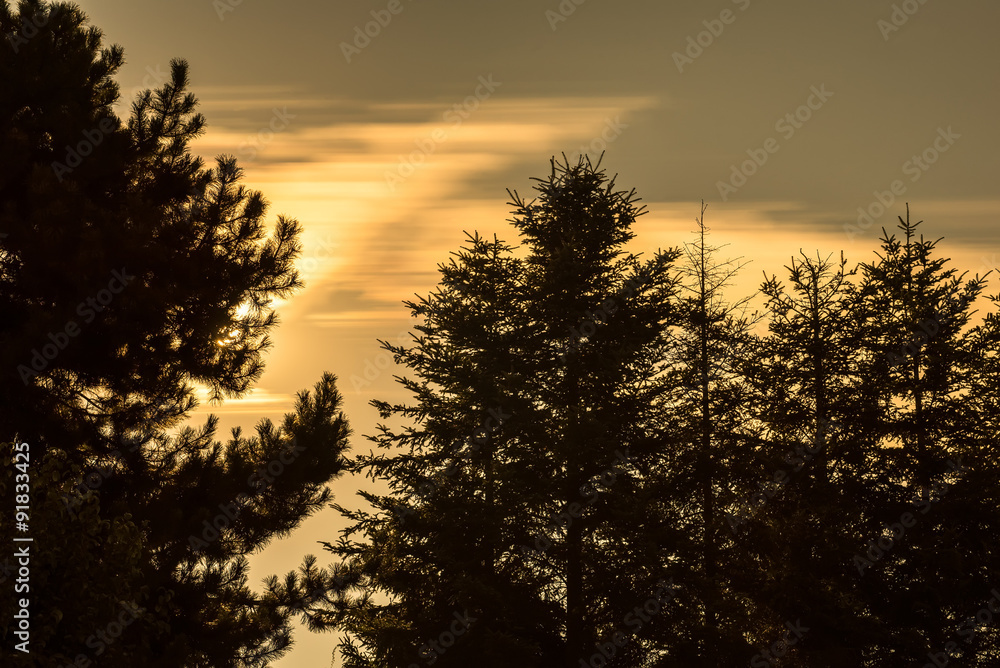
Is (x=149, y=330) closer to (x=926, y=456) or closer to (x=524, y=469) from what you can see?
(x=524, y=469)

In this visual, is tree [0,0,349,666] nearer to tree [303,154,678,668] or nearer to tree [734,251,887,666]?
tree [303,154,678,668]

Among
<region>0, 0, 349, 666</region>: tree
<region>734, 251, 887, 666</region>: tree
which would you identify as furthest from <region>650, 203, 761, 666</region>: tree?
<region>0, 0, 349, 666</region>: tree

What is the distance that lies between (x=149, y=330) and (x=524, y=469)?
8723 mm

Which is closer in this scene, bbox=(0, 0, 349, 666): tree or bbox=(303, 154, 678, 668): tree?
bbox=(0, 0, 349, 666): tree

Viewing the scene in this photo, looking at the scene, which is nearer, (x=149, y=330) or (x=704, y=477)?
(x=149, y=330)

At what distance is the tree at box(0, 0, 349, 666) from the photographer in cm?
1605

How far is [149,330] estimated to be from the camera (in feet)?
58.0

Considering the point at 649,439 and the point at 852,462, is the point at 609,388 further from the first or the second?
the point at 852,462

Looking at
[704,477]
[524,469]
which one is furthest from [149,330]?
[704,477]

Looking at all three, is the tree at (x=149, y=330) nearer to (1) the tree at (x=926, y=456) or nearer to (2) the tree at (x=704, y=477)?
(2) the tree at (x=704, y=477)

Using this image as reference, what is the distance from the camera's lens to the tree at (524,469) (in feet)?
67.6

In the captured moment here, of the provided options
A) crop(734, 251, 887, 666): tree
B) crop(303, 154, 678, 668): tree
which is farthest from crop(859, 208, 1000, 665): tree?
crop(303, 154, 678, 668): tree

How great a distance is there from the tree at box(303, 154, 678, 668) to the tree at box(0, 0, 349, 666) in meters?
2.89

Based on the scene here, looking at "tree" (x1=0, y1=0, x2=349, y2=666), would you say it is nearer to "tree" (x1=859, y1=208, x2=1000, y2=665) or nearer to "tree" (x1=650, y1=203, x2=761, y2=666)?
"tree" (x1=650, y1=203, x2=761, y2=666)
